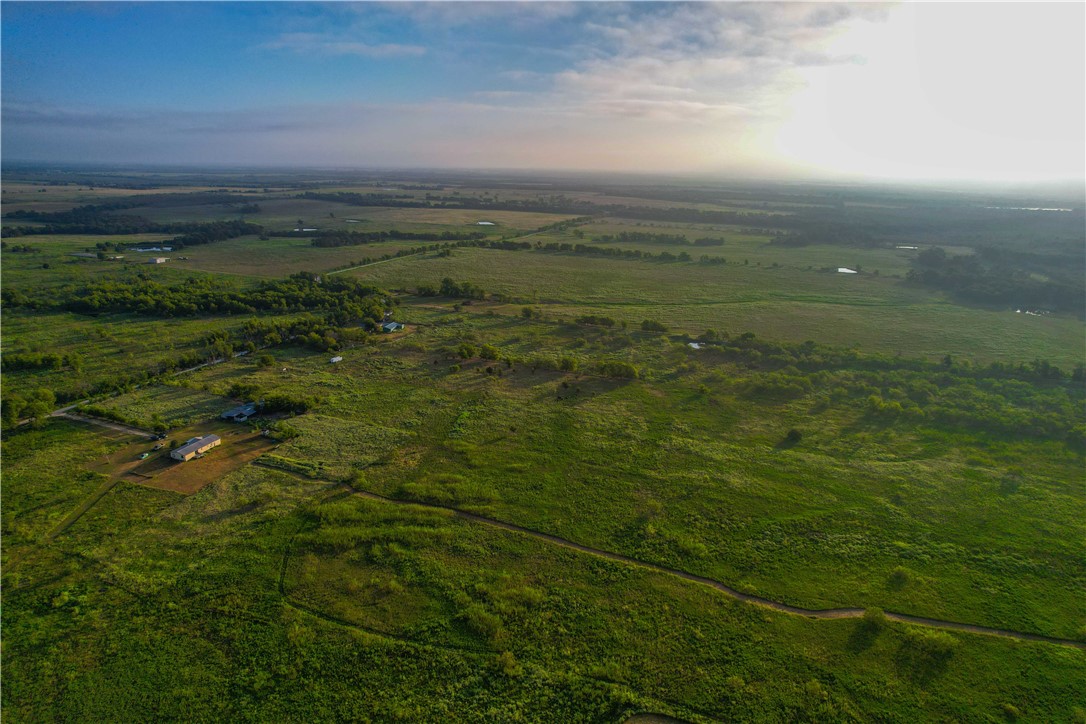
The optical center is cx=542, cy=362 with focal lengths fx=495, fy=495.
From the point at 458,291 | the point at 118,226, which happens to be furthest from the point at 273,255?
the point at 118,226

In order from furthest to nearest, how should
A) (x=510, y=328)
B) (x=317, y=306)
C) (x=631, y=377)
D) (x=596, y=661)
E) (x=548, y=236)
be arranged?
(x=548, y=236) < (x=317, y=306) < (x=510, y=328) < (x=631, y=377) < (x=596, y=661)

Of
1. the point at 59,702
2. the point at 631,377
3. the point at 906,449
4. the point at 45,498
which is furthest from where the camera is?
the point at 631,377

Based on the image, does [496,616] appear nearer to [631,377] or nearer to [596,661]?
[596,661]

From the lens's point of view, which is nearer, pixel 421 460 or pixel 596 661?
pixel 596 661

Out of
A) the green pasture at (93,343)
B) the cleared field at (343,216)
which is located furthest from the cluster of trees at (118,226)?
the green pasture at (93,343)

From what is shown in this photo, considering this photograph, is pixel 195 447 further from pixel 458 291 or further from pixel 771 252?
pixel 771 252

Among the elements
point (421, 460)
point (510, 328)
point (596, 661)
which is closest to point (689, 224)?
point (510, 328)

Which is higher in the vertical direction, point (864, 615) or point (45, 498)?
point (45, 498)

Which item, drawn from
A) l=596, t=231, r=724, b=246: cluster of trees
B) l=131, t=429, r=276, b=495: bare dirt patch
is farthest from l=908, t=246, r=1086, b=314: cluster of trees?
l=131, t=429, r=276, b=495: bare dirt patch

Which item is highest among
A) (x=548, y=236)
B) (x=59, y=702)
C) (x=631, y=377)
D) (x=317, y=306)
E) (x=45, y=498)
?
(x=548, y=236)
